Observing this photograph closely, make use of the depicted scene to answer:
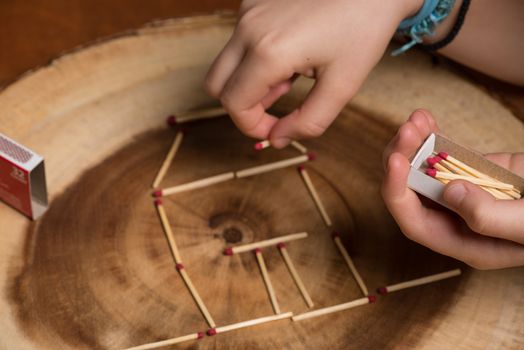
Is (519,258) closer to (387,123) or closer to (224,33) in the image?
(387,123)

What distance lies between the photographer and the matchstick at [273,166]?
1.02m

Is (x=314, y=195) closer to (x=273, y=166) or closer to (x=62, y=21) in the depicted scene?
(x=273, y=166)

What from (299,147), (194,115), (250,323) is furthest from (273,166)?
(250,323)

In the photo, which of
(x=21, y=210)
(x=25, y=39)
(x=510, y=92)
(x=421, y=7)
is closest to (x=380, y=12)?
(x=421, y=7)

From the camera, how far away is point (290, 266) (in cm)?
91

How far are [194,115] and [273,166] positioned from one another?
162 mm

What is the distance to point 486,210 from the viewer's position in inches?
29.2

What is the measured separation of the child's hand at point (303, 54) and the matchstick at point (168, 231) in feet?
0.54

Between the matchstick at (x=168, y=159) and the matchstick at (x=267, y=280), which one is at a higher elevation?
the matchstick at (x=168, y=159)

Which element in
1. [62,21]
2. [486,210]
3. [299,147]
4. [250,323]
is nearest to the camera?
[486,210]

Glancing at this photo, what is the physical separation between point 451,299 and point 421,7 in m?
0.46

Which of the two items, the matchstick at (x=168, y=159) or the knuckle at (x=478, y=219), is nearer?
the knuckle at (x=478, y=219)

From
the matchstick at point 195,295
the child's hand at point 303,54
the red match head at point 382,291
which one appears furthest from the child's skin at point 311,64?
the matchstick at point 195,295

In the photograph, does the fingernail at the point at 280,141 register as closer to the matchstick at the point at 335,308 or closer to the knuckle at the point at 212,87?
the knuckle at the point at 212,87
